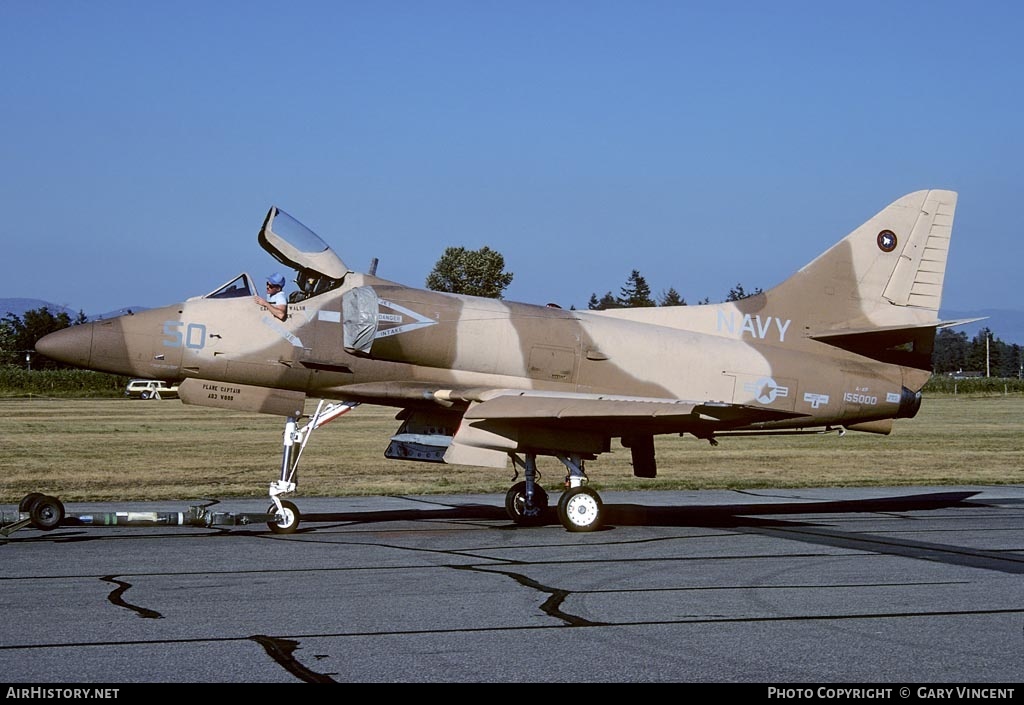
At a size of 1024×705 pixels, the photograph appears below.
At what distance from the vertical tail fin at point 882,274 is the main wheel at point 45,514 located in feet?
34.0

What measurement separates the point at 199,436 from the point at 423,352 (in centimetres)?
2751

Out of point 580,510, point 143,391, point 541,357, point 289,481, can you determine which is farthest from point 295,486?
point 143,391

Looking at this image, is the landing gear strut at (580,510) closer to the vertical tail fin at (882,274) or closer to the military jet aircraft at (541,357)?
the military jet aircraft at (541,357)

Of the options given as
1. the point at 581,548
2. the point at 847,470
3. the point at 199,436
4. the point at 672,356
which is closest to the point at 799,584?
the point at 581,548

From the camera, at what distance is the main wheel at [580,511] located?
15031 mm

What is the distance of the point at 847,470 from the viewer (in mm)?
27688

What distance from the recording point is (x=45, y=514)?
14344mm

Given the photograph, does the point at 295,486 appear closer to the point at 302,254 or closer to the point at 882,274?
the point at 302,254

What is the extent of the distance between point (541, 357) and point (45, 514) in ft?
21.3

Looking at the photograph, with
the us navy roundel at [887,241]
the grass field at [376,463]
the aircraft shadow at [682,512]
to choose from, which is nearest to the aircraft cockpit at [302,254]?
the aircraft shadow at [682,512]

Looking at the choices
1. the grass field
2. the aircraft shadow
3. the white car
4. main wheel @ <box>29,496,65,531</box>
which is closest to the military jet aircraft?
the aircraft shadow

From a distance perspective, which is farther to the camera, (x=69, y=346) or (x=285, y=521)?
(x=69, y=346)

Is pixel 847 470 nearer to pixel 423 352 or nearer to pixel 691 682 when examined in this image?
pixel 423 352

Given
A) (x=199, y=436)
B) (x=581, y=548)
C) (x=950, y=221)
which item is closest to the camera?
(x=581, y=548)
